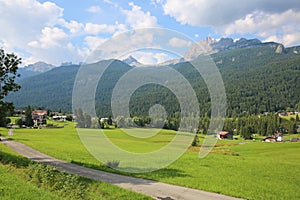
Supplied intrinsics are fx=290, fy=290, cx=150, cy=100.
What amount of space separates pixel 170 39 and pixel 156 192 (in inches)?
441

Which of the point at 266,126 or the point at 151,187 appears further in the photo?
the point at 266,126

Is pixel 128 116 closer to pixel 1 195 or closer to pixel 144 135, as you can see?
pixel 144 135

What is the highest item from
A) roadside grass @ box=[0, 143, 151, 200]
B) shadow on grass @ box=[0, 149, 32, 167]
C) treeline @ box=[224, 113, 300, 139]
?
treeline @ box=[224, 113, 300, 139]

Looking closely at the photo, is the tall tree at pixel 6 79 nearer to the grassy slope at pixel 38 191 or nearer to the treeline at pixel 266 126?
the grassy slope at pixel 38 191

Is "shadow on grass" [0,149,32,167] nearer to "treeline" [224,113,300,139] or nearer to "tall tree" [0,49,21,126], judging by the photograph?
"tall tree" [0,49,21,126]

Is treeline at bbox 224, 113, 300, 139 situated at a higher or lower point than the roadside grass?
higher

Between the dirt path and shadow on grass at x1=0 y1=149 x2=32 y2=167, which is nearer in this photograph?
the dirt path

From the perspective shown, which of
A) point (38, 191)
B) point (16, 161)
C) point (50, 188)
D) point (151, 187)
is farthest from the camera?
point (16, 161)

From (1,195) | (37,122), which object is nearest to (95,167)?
(1,195)

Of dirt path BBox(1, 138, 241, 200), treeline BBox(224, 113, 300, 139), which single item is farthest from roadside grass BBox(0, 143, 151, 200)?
treeline BBox(224, 113, 300, 139)

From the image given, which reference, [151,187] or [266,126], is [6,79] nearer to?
[151,187]

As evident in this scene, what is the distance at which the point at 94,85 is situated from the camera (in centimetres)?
2275

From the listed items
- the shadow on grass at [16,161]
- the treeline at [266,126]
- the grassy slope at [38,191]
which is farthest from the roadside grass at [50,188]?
the treeline at [266,126]

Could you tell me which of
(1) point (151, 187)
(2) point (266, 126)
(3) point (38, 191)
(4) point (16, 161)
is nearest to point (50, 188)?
(3) point (38, 191)
